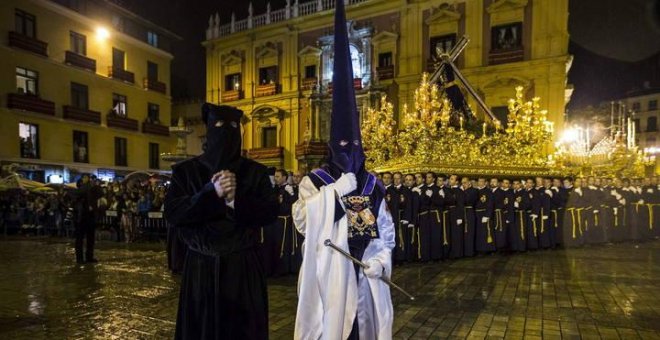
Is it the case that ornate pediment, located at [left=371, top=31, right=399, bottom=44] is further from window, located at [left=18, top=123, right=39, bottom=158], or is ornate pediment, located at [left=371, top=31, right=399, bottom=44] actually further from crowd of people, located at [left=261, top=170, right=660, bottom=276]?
window, located at [left=18, top=123, right=39, bottom=158]

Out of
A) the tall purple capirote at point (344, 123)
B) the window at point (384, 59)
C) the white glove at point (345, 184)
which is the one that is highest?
the window at point (384, 59)

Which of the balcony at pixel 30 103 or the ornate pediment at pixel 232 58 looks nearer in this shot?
the balcony at pixel 30 103

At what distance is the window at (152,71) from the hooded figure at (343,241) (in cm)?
3446

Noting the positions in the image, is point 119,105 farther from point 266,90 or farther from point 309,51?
point 309,51

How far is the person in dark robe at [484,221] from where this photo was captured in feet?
36.6

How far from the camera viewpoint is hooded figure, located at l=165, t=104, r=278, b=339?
2.84 meters

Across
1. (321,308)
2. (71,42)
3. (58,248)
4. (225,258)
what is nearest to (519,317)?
(321,308)

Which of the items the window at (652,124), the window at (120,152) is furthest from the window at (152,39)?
the window at (652,124)

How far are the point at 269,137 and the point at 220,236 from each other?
99.7 ft

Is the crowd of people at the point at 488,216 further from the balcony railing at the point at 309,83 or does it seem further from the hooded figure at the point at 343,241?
the balcony railing at the point at 309,83

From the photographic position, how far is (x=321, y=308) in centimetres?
359

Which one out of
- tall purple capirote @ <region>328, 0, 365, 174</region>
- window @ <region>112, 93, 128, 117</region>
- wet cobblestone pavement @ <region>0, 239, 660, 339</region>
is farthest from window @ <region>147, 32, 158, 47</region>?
tall purple capirote @ <region>328, 0, 365, 174</region>

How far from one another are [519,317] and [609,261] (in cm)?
620

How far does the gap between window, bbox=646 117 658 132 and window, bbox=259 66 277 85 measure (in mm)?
55065
